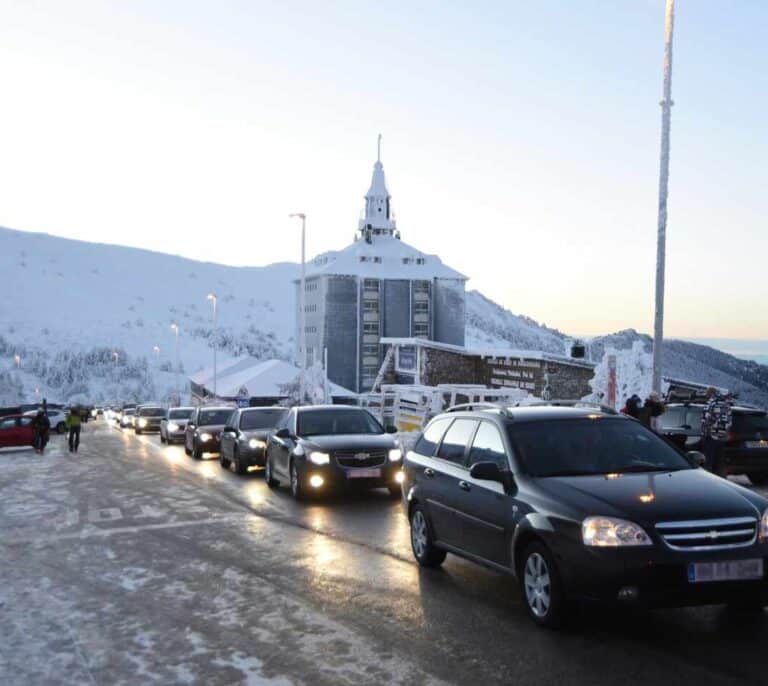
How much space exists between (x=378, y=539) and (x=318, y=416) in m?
5.63

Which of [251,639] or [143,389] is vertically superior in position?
[251,639]

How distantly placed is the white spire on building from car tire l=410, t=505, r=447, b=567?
344 ft

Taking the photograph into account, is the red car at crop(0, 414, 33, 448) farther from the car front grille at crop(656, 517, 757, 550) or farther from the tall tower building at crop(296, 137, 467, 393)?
the tall tower building at crop(296, 137, 467, 393)

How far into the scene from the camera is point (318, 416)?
1684 cm

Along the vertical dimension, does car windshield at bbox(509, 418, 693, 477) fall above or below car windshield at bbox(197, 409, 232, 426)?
above

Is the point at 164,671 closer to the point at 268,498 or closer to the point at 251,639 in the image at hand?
the point at 251,639

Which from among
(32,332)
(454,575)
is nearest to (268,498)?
(454,575)

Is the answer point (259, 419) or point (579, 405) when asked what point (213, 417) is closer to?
point (259, 419)

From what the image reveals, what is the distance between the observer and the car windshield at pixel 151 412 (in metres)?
49.5

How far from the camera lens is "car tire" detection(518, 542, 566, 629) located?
689 cm

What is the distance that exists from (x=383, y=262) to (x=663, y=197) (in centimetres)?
9078

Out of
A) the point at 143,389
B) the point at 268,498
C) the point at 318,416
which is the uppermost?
the point at 318,416

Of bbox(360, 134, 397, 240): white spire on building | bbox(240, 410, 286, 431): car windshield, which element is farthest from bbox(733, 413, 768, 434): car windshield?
bbox(360, 134, 397, 240): white spire on building

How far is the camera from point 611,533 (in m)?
6.66
